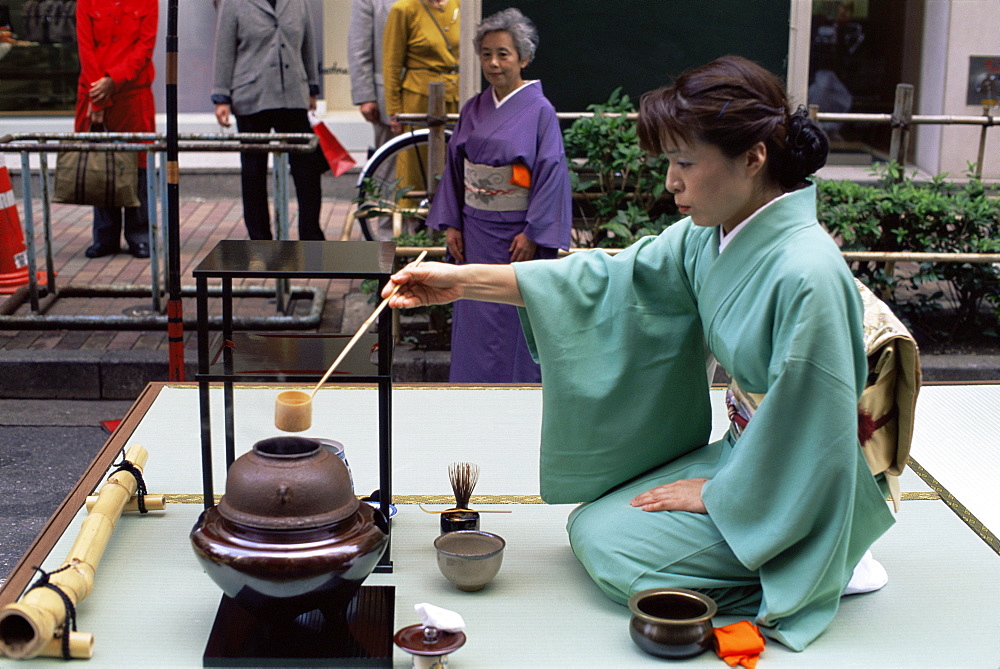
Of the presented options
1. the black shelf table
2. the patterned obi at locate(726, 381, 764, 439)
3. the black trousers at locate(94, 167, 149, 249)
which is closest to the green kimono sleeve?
the patterned obi at locate(726, 381, 764, 439)

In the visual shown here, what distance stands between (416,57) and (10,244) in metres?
2.34

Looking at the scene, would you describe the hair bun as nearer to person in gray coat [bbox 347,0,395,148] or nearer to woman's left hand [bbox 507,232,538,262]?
woman's left hand [bbox 507,232,538,262]

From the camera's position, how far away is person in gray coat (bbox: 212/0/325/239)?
5.95 m

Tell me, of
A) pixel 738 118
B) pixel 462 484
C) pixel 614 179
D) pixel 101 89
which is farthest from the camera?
pixel 101 89

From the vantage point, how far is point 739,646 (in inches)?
89.4

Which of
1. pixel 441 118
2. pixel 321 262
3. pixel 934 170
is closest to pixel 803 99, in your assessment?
pixel 441 118

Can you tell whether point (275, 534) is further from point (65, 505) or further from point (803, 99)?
point (803, 99)

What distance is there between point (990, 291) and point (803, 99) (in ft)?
4.07

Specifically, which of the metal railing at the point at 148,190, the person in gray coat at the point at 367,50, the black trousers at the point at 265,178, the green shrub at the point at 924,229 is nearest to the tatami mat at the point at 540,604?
the metal railing at the point at 148,190

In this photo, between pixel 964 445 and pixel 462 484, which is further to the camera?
pixel 964 445

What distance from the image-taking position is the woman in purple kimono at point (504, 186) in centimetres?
437

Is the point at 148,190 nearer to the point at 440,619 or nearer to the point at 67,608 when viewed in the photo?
the point at 67,608

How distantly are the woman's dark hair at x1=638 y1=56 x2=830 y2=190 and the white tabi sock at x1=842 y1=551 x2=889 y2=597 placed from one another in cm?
88

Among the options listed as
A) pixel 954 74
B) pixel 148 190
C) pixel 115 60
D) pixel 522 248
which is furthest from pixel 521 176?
pixel 954 74
